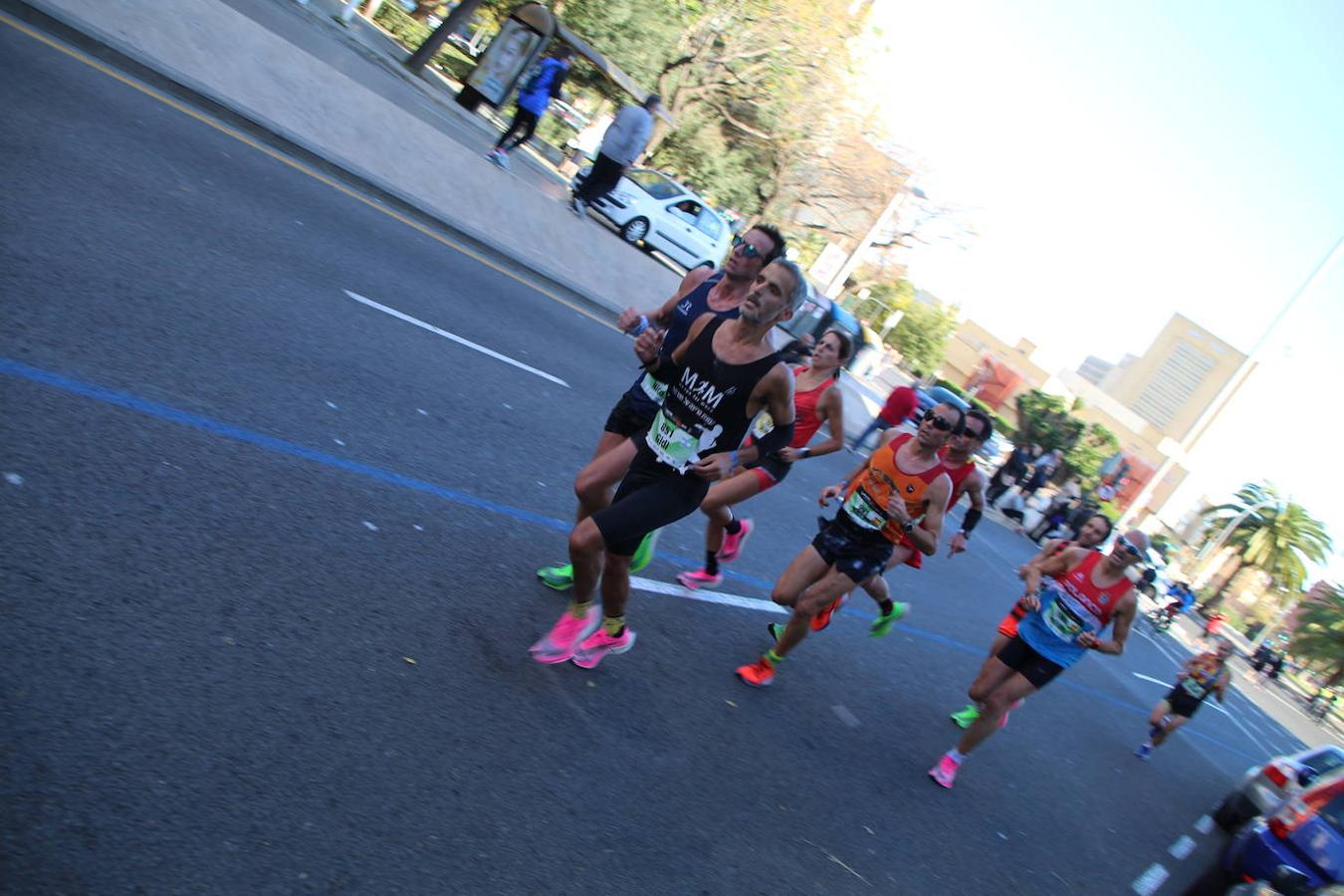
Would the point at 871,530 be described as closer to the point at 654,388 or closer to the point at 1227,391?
the point at 654,388

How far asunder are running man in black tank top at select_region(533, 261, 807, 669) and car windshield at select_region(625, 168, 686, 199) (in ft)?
55.1

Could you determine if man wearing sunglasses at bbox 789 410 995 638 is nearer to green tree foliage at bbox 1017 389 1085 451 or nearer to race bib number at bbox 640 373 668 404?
race bib number at bbox 640 373 668 404

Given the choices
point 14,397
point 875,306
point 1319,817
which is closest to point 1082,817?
point 1319,817

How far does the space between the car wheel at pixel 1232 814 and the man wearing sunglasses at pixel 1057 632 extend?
390cm

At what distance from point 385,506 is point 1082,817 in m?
5.72

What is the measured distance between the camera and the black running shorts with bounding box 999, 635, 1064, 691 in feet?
19.2

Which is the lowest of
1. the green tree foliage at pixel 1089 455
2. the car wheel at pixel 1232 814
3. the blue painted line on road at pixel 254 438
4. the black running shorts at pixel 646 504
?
the blue painted line on road at pixel 254 438

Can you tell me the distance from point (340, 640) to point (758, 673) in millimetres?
2730

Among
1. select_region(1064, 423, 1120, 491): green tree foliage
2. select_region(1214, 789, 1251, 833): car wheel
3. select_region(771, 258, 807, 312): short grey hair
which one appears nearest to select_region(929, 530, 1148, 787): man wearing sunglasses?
select_region(771, 258, 807, 312): short grey hair

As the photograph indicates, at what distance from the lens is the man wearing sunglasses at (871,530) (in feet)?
18.0

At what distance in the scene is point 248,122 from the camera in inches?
403

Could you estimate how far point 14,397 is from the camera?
4.08 m

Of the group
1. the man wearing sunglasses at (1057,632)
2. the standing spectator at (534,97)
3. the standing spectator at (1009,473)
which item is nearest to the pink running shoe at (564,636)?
the man wearing sunglasses at (1057,632)

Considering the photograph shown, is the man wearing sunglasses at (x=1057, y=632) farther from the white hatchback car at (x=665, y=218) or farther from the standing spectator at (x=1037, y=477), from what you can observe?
the standing spectator at (x=1037, y=477)
